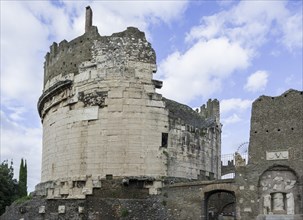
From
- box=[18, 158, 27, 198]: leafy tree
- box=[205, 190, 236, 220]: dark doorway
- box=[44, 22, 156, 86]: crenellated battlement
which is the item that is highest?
box=[44, 22, 156, 86]: crenellated battlement

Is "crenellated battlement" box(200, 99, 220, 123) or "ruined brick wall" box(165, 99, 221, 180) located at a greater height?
"crenellated battlement" box(200, 99, 220, 123)

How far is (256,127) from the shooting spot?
778 inches

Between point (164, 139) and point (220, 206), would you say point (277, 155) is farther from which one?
point (220, 206)

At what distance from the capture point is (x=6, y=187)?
36.2 metres

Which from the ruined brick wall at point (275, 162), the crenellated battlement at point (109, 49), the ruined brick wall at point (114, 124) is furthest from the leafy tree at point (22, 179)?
the ruined brick wall at point (275, 162)

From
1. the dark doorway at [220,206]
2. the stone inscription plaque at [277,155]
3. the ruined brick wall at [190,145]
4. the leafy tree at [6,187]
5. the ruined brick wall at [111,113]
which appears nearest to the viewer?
the stone inscription plaque at [277,155]

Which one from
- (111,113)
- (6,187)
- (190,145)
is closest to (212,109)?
(190,145)

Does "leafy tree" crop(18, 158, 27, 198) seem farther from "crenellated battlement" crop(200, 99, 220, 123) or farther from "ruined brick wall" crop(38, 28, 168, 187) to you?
"crenellated battlement" crop(200, 99, 220, 123)

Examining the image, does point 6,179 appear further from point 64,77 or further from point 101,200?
point 101,200

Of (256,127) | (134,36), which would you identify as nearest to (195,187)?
(256,127)

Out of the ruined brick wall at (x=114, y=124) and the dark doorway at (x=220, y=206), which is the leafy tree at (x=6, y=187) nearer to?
the ruined brick wall at (x=114, y=124)

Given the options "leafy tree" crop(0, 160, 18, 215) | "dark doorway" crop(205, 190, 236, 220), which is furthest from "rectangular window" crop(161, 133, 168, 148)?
"leafy tree" crop(0, 160, 18, 215)

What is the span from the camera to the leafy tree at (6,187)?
35688 mm

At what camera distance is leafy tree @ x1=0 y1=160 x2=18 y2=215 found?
3569cm
